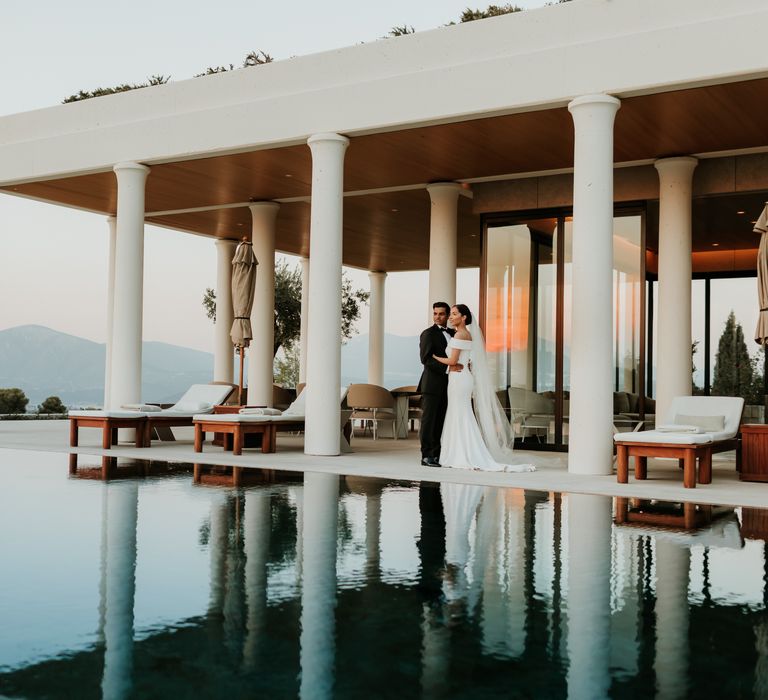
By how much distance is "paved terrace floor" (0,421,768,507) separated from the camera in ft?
28.7

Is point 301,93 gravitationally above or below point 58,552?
above

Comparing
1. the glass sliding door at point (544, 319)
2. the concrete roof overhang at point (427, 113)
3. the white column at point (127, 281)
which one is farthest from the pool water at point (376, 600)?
the white column at point (127, 281)

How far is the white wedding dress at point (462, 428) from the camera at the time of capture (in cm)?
1112

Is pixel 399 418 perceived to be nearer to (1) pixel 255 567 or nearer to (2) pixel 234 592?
(1) pixel 255 567

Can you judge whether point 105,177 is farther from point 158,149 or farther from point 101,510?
point 101,510

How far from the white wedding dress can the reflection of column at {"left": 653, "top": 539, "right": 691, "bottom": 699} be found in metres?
5.27

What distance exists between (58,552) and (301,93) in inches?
327

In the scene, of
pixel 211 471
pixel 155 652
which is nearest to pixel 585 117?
pixel 211 471

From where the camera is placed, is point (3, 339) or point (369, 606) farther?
point (3, 339)

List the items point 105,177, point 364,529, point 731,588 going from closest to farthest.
Result: point 731,588 < point 364,529 < point 105,177

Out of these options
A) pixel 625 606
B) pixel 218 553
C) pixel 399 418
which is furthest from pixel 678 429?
pixel 399 418

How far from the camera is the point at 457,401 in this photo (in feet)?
37.3

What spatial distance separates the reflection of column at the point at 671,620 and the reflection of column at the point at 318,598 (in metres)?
1.14

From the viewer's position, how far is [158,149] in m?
13.6
